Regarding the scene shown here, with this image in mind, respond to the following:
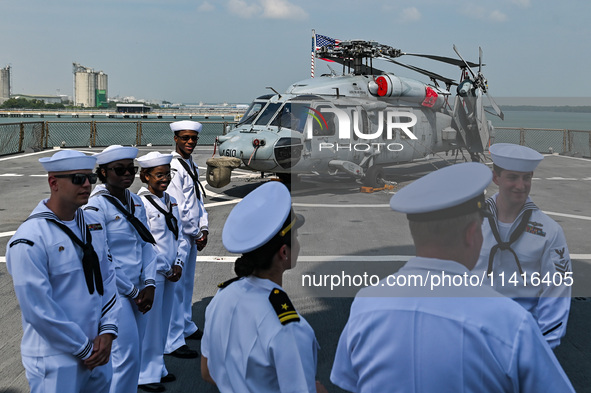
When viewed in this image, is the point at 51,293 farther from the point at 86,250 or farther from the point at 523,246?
the point at 523,246

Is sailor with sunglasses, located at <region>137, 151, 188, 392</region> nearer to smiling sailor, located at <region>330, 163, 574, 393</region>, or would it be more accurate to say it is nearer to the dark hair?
the dark hair

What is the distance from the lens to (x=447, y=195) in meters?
1.87

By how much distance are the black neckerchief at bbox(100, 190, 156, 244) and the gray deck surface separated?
144 centimetres

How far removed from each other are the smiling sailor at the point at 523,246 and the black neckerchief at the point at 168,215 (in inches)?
107

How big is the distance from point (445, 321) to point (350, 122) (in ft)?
42.3

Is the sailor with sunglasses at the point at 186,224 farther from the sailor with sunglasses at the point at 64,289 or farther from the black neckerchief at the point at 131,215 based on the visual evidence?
the sailor with sunglasses at the point at 64,289

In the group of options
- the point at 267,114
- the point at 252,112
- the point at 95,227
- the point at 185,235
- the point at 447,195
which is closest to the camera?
the point at 447,195

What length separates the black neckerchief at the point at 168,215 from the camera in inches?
199

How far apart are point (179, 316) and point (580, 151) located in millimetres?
26368

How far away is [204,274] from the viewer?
8.18 meters

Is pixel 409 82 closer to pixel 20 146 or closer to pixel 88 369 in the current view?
pixel 88 369

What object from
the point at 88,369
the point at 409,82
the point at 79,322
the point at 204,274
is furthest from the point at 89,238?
the point at 409,82

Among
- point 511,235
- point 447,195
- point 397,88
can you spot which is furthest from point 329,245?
point 447,195

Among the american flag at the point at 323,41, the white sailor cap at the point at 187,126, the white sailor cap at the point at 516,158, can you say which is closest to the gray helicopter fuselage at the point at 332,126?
the american flag at the point at 323,41
